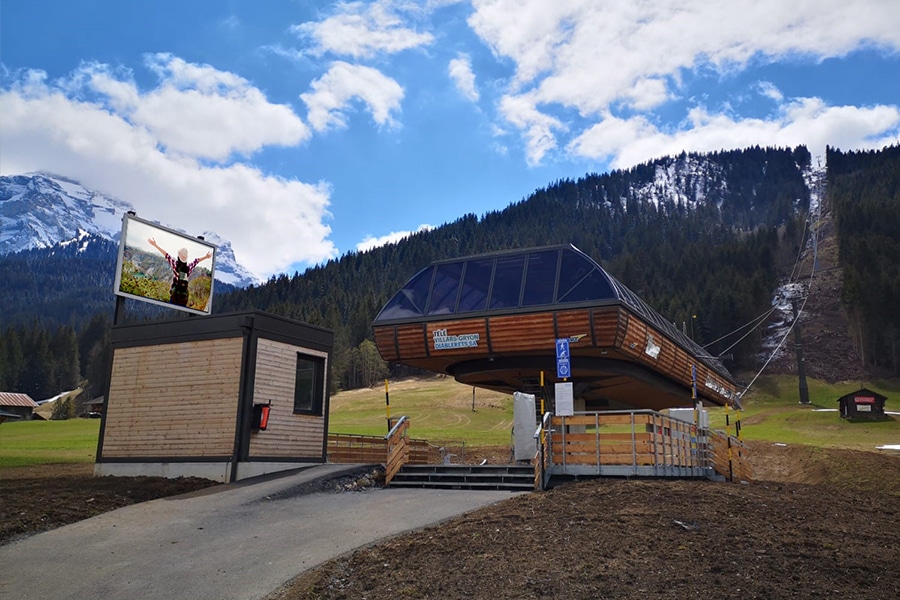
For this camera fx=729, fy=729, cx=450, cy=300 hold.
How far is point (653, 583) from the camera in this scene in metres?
7.44

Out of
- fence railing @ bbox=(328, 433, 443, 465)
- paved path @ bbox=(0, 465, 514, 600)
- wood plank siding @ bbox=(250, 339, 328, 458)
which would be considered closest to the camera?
paved path @ bbox=(0, 465, 514, 600)

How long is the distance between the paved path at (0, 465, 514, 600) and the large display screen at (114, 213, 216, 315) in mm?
8670

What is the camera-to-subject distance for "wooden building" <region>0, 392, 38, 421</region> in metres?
86.2

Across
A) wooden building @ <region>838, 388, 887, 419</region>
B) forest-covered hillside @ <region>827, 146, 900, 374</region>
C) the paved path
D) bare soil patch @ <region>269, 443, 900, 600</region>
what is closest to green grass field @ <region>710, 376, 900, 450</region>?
wooden building @ <region>838, 388, 887, 419</region>

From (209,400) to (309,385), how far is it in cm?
321

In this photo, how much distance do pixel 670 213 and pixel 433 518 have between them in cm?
18893

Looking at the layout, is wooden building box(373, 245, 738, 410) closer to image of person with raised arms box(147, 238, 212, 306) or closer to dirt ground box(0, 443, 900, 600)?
dirt ground box(0, 443, 900, 600)

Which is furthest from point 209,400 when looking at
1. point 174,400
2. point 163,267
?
point 163,267

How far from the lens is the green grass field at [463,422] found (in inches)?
1587

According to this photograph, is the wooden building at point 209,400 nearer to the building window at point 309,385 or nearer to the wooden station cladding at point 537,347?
the building window at point 309,385

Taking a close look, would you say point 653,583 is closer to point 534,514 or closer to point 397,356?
point 534,514

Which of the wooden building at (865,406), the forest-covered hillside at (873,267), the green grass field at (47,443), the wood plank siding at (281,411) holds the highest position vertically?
the forest-covered hillside at (873,267)

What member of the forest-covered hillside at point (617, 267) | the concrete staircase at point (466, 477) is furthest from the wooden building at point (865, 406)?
the concrete staircase at point (466, 477)

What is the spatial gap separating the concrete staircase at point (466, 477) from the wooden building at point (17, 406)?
8474cm
